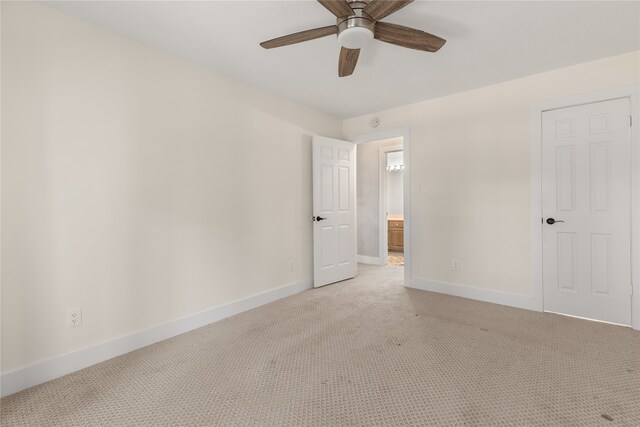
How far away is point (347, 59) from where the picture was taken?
7.30 ft

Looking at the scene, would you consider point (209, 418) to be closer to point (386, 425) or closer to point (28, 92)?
point (386, 425)

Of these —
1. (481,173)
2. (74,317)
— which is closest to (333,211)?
(481,173)

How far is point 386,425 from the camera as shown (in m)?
1.48

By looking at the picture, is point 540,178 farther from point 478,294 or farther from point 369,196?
point 369,196

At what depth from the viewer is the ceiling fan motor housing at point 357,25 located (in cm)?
180

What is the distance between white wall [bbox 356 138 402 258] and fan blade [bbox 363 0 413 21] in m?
3.78

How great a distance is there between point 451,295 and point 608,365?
1598 millimetres

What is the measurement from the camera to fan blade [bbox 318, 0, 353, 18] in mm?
1674

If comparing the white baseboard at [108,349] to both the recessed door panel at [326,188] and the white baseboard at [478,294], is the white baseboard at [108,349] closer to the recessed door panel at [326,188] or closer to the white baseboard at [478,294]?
the recessed door panel at [326,188]

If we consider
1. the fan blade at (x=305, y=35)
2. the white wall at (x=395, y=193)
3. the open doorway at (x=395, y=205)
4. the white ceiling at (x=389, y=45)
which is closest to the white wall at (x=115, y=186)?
the white ceiling at (x=389, y=45)

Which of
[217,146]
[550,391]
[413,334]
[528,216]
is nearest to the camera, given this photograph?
[550,391]

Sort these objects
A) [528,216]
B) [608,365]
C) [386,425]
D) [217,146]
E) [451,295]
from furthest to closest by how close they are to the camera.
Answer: [451,295], [528,216], [217,146], [608,365], [386,425]

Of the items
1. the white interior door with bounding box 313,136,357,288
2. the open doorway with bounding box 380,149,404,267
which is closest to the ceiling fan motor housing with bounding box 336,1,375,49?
the white interior door with bounding box 313,136,357,288

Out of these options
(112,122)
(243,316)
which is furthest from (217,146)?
(243,316)
